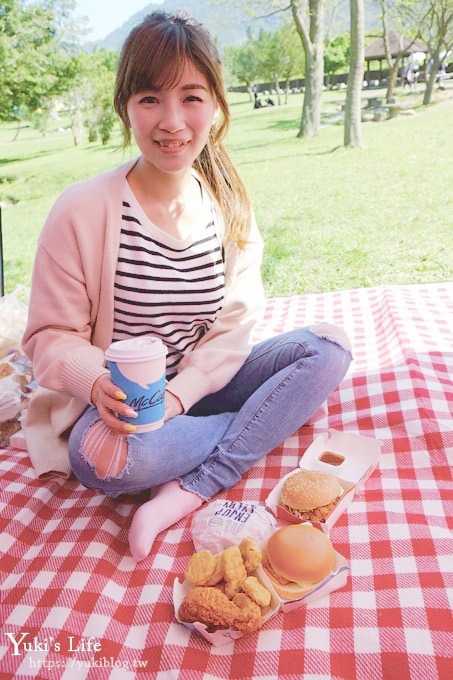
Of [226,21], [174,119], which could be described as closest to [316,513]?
[174,119]

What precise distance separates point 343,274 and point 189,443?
206 centimetres

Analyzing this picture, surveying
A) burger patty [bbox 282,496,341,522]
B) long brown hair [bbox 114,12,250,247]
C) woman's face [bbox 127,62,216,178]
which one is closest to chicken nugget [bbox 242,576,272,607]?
burger patty [bbox 282,496,341,522]

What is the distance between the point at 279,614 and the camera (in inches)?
37.8

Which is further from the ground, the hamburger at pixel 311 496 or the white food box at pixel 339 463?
the hamburger at pixel 311 496

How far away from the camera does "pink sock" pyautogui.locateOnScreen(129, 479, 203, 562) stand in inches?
42.7

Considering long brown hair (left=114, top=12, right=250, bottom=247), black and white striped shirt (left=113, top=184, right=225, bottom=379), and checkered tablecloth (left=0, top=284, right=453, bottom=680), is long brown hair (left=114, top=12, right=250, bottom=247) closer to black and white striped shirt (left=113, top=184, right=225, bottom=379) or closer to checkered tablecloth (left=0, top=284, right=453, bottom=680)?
black and white striped shirt (left=113, top=184, right=225, bottom=379)

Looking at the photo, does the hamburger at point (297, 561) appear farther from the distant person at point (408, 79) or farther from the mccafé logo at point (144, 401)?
the distant person at point (408, 79)

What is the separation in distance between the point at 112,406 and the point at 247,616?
0.39 m

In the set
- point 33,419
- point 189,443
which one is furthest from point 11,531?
point 189,443

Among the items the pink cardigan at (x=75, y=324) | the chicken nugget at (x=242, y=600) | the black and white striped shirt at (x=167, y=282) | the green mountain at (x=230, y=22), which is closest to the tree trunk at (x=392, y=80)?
the green mountain at (x=230, y=22)

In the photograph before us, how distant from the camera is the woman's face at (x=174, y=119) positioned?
1132mm

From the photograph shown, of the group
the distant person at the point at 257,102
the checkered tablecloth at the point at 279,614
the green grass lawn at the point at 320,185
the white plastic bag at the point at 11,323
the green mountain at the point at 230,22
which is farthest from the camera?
the distant person at the point at 257,102

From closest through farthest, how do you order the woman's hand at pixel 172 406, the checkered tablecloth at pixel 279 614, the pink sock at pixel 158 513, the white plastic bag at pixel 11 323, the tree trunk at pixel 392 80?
the checkered tablecloth at pixel 279 614 < the pink sock at pixel 158 513 < the woman's hand at pixel 172 406 < the white plastic bag at pixel 11 323 < the tree trunk at pixel 392 80

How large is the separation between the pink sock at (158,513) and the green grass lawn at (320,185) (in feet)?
6.62
